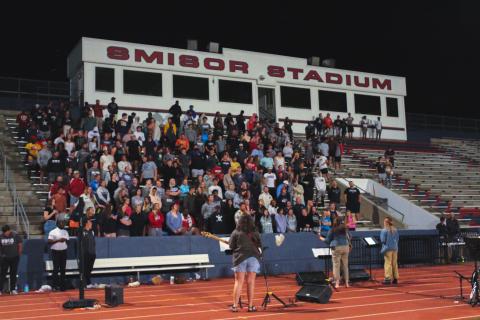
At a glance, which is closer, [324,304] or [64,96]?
[324,304]

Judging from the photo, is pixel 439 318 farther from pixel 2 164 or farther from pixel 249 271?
pixel 2 164

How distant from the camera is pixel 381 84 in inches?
1532

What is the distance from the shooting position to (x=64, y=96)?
30828 mm

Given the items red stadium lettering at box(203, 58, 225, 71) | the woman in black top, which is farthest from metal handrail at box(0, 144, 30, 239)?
red stadium lettering at box(203, 58, 225, 71)

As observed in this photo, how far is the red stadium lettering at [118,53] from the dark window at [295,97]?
31.0 ft

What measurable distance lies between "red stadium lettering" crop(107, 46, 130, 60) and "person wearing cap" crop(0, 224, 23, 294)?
53.0 ft

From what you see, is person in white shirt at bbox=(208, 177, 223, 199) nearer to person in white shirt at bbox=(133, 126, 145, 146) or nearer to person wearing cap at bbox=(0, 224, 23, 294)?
person in white shirt at bbox=(133, 126, 145, 146)

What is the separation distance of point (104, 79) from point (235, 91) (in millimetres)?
7482

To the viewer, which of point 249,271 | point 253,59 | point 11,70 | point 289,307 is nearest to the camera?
point 249,271

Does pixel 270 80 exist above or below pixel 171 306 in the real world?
above

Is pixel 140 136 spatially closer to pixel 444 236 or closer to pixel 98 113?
pixel 98 113

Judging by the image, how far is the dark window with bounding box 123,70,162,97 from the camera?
1192 inches

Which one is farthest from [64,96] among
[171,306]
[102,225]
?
[171,306]

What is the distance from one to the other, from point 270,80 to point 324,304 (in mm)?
23856
